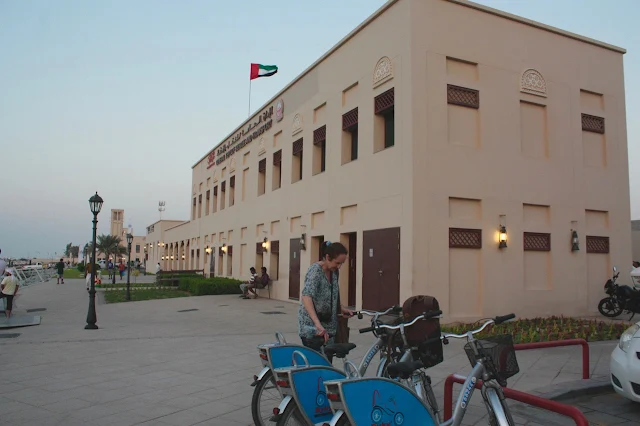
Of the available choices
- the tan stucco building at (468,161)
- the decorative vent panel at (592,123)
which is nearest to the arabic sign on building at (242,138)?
the tan stucco building at (468,161)

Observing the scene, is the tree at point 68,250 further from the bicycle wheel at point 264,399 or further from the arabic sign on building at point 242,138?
the bicycle wheel at point 264,399

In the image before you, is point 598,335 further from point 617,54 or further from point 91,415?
point 617,54

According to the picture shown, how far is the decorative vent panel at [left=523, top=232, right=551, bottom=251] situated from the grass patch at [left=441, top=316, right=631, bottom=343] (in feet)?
7.64

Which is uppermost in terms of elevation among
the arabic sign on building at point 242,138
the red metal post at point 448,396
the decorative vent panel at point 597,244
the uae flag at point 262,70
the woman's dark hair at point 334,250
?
the uae flag at point 262,70

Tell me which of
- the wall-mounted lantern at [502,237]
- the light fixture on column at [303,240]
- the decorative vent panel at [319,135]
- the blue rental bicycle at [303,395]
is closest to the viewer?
the blue rental bicycle at [303,395]

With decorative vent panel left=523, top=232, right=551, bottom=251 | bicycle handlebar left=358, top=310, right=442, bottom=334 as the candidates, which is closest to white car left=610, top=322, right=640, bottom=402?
bicycle handlebar left=358, top=310, right=442, bottom=334

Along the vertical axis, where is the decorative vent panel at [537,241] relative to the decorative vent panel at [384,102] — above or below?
below

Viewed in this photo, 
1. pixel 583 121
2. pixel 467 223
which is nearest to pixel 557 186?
pixel 583 121

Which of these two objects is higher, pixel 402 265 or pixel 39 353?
pixel 402 265

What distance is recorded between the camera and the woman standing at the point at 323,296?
16.4 ft

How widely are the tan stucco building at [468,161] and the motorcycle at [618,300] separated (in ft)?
1.89

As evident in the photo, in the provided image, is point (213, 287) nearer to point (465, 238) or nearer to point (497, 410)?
point (465, 238)

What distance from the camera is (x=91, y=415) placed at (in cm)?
554

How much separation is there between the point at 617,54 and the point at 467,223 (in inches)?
370
